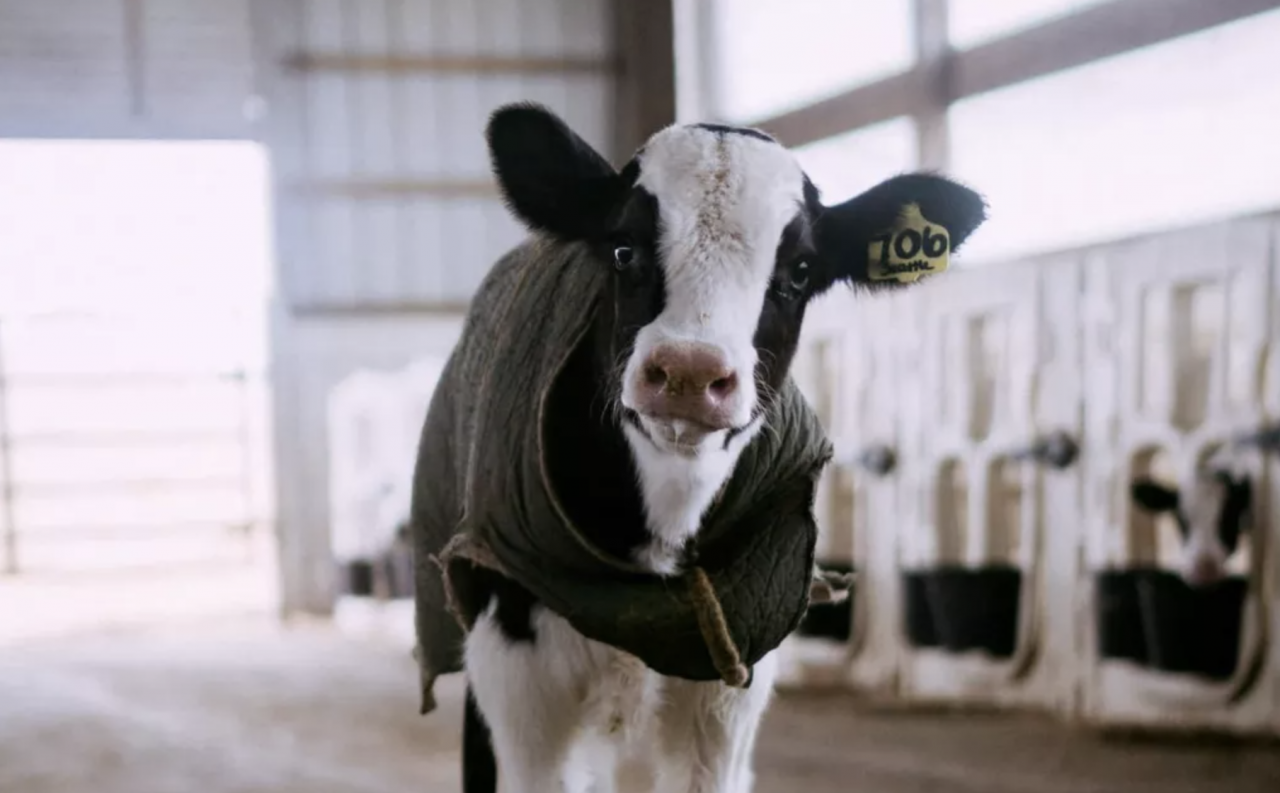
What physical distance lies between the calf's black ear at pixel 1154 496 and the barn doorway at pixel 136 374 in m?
4.38

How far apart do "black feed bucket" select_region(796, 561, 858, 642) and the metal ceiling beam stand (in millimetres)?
1766

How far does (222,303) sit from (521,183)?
Result: 6.11 metres

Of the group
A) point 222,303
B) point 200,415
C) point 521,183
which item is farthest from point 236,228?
point 521,183

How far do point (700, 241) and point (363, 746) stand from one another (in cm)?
224

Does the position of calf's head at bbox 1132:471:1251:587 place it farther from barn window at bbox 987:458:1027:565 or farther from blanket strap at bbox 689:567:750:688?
blanket strap at bbox 689:567:750:688

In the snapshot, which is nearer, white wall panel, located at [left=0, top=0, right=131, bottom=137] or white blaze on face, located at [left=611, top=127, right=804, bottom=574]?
white blaze on face, located at [left=611, top=127, right=804, bottom=574]

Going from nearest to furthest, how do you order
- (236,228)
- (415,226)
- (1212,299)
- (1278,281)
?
(1278,281) → (1212,299) → (415,226) → (236,228)

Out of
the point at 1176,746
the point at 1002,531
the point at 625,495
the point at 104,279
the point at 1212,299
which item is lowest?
the point at 1176,746

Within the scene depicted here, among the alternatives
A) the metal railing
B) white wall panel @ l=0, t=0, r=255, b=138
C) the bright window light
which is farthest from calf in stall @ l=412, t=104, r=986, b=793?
the metal railing

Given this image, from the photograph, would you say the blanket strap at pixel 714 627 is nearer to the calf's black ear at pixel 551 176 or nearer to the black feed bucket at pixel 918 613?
the calf's black ear at pixel 551 176

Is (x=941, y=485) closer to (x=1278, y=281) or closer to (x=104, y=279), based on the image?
(x=1278, y=281)

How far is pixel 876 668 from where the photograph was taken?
3.79 metres

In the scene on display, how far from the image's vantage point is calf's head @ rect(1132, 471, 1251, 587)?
295 centimetres

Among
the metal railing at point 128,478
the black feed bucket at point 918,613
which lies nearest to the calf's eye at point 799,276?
the black feed bucket at point 918,613
